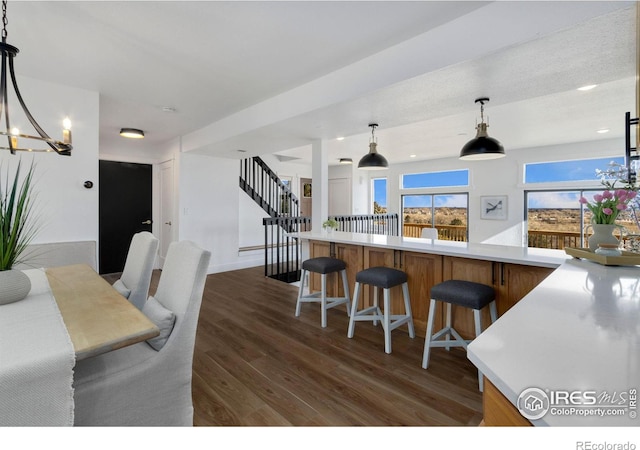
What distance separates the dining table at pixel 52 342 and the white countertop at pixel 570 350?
4.00 ft

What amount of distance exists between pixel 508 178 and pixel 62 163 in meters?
7.78

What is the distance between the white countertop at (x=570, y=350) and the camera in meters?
0.61

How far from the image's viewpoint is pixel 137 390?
4.59ft

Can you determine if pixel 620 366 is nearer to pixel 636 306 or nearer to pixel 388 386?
pixel 636 306

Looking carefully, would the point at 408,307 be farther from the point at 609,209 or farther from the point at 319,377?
the point at 609,209

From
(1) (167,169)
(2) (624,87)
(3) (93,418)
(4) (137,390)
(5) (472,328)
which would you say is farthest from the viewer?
(1) (167,169)

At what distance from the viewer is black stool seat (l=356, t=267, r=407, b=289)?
8.72ft

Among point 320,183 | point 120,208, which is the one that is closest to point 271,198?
point 120,208

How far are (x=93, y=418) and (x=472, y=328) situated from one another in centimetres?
267

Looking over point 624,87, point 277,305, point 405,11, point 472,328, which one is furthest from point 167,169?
point 624,87

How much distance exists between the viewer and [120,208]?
5.56 metres

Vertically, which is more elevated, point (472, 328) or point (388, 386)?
point (472, 328)
